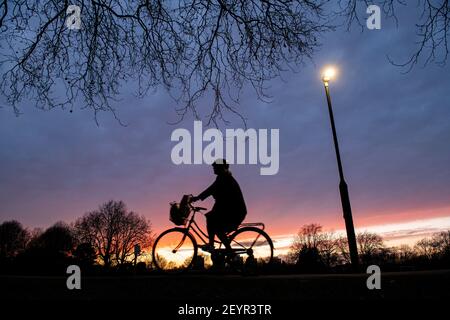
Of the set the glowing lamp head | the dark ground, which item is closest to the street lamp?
the glowing lamp head

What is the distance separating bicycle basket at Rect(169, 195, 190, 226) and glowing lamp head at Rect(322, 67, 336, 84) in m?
8.63

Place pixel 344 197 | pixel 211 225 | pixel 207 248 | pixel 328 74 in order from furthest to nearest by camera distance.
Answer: pixel 328 74 → pixel 344 197 → pixel 207 248 → pixel 211 225

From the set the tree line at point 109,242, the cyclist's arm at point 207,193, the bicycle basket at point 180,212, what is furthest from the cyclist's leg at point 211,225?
the tree line at point 109,242

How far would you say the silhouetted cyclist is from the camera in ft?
21.5

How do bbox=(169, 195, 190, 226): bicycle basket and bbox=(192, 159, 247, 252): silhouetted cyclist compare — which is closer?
bbox=(192, 159, 247, 252): silhouetted cyclist

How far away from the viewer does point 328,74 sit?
43.0 ft

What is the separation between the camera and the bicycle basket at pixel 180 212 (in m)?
7.04

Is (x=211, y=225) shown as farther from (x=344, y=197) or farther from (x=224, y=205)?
(x=344, y=197)

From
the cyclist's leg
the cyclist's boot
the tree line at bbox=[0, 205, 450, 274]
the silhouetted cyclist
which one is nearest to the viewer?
the silhouetted cyclist

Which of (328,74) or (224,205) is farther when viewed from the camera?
(328,74)

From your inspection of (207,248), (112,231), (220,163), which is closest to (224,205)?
(220,163)

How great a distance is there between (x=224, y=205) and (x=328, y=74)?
8708 mm

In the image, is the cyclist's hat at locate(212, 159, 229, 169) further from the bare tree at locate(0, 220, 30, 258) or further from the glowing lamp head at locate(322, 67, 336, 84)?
the bare tree at locate(0, 220, 30, 258)

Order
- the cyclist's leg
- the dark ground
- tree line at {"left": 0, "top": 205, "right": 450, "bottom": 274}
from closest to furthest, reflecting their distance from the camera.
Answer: the dark ground < the cyclist's leg < tree line at {"left": 0, "top": 205, "right": 450, "bottom": 274}
